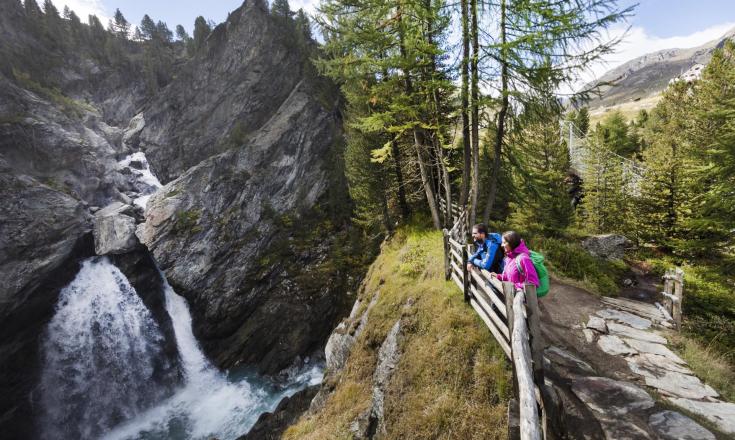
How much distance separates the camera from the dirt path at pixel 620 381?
4.05 metres

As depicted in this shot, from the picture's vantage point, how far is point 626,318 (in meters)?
8.11

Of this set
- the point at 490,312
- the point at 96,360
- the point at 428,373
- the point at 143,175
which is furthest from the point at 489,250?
the point at 143,175

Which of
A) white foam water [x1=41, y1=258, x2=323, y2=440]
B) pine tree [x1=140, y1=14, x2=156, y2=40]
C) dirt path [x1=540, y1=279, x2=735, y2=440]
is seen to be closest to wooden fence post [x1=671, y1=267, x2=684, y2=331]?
dirt path [x1=540, y1=279, x2=735, y2=440]

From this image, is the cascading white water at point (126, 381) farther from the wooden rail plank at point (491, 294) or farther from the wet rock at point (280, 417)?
the wooden rail plank at point (491, 294)

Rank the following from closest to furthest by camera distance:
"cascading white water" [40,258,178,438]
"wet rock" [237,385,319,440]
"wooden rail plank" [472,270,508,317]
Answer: "wooden rail plank" [472,270,508,317], "wet rock" [237,385,319,440], "cascading white water" [40,258,178,438]

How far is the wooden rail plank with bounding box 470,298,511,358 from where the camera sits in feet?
17.4

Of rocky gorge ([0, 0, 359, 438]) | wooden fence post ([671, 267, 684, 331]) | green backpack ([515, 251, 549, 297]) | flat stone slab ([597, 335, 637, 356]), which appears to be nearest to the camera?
green backpack ([515, 251, 549, 297])

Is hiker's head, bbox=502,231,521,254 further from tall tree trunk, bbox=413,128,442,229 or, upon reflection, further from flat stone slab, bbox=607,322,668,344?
tall tree trunk, bbox=413,128,442,229

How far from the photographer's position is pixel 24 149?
25922mm

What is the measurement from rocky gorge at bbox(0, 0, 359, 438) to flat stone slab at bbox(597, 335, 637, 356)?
18.0 m

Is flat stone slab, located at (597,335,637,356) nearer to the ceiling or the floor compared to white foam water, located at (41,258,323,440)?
nearer to the ceiling

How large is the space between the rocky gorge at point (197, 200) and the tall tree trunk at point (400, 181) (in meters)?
7.95

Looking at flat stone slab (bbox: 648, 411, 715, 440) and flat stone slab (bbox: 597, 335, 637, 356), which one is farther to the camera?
flat stone slab (bbox: 597, 335, 637, 356)

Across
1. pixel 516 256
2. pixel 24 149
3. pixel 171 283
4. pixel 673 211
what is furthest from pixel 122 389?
pixel 673 211
